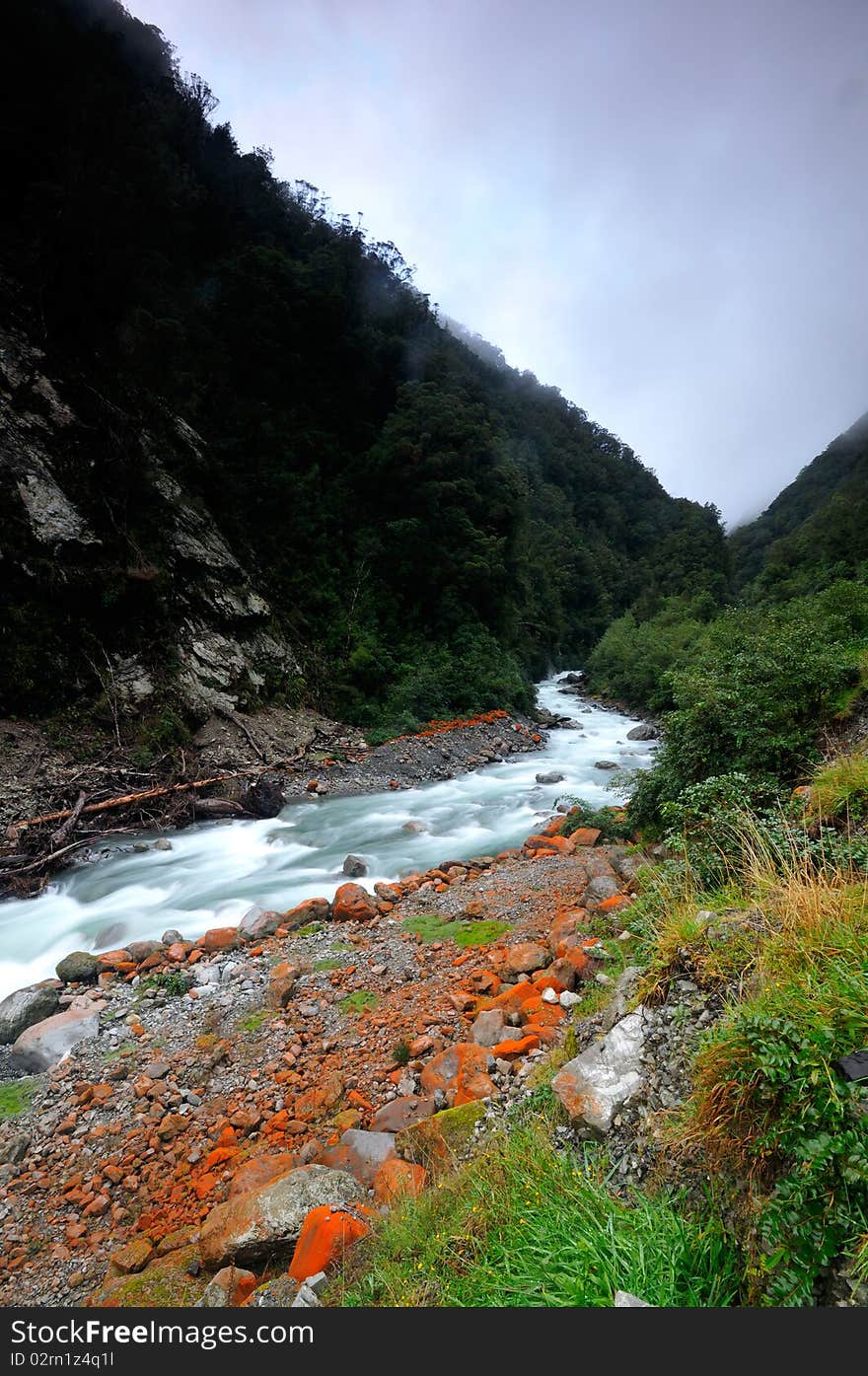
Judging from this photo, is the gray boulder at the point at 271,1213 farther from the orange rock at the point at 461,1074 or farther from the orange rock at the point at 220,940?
the orange rock at the point at 220,940

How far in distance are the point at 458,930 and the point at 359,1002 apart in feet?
4.40

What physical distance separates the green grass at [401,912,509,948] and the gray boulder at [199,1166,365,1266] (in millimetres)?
2683

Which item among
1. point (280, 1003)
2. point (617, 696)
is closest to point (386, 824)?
point (280, 1003)

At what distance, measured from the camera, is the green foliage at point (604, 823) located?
7176 mm

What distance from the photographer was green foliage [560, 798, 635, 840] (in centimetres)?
718

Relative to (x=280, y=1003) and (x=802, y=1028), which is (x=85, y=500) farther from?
(x=802, y=1028)

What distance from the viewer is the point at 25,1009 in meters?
4.88

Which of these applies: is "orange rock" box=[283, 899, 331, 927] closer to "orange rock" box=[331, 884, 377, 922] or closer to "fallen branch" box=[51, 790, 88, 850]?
"orange rock" box=[331, 884, 377, 922]

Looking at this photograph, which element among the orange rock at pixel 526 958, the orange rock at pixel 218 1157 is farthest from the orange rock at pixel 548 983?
the orange rock at pixel 218 1157

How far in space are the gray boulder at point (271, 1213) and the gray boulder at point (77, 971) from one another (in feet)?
11.7

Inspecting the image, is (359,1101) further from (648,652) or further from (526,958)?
(648,652)

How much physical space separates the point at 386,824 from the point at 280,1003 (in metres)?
6.25

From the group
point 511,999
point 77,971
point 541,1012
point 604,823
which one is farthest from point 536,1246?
point 604,823

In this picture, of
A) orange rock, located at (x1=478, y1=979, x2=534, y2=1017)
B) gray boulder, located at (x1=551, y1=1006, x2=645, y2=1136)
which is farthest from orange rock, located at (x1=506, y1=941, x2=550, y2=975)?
gray boulder, located at (x1=551, y1=1006, x2=645, y2=1136)
